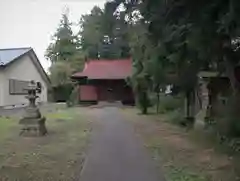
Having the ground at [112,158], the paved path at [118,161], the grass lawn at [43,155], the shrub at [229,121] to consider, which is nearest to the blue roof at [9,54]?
the grass lawn at [43,155]

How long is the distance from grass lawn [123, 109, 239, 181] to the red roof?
24.1m

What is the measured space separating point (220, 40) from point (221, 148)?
3117mm

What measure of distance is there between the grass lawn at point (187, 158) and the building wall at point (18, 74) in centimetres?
2000

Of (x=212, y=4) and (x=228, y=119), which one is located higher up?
(x=212, y=4)

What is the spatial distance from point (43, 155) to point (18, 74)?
26810 millimetres

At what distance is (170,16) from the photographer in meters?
9.73

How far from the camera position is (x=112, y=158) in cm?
973

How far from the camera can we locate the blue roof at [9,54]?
33062mm

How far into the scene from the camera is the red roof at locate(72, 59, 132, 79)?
39.2 metres

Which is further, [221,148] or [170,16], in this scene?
[221,148]

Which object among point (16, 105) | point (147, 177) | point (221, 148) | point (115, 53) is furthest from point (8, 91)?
point (147, 177)

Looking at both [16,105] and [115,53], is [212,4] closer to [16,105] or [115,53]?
[16,105]

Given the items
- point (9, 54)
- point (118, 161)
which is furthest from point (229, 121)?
point (9, 54)

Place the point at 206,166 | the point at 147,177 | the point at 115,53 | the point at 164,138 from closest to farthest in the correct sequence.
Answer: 1. the point at 147,177
2. the point at 206,166
3. the point at 164,138
4. the point at 115,53
